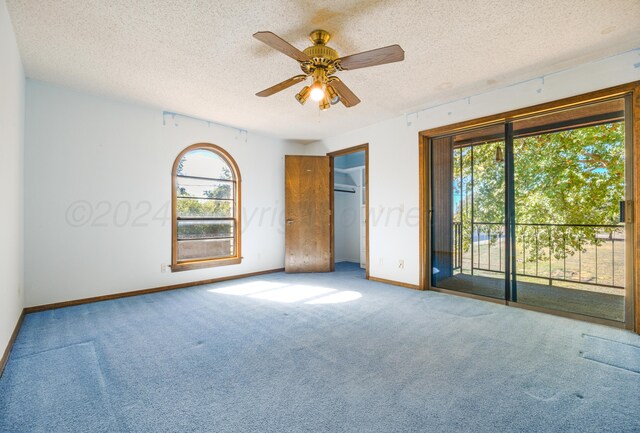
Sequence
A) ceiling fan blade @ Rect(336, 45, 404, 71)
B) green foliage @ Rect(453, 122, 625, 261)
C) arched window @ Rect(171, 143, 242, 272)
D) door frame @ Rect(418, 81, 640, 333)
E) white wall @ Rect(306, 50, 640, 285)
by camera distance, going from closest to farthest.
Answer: ceiling fan blade @ Rect(336, 45, 404, 71), door frame @ Rect(418, 81, 640, 333), white wall @ Rect(306, 50, 640, 285), green foliage @ Rect(453, 122, 625, 261), arched window @ Rect(171, 143, 242, 272)

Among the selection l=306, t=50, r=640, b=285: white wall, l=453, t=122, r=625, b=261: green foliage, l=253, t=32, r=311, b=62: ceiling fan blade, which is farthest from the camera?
l=453, t=122, r=625, b=261: green foliage

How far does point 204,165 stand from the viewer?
4.88 m

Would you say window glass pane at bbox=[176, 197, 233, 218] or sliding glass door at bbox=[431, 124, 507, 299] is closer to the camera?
sliding glass door at bbox=[431, 124, 507, 299]

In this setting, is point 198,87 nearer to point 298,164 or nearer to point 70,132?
point 70,132

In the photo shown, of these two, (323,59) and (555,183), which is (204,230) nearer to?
(323,59)

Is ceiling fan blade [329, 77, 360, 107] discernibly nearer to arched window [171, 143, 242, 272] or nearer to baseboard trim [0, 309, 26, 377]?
arched window [171, 143, 242, 272]

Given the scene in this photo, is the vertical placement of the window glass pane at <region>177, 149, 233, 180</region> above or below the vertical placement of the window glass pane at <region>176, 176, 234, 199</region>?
above

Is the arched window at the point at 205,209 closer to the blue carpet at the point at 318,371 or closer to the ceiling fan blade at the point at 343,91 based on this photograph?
the blue carpet at the point at 318,371

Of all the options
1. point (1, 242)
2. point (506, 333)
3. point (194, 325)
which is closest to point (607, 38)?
point (506, 333)

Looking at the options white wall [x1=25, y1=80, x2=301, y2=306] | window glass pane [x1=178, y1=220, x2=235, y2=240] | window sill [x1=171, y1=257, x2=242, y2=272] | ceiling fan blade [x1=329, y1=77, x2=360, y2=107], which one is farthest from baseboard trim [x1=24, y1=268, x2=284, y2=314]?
ceiling fan blade [x1=329, y1=77, x2=360, y2=107]

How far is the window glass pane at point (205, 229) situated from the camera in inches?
183

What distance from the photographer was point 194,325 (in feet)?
9.45

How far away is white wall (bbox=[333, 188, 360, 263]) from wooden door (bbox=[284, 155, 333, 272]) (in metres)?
1.21

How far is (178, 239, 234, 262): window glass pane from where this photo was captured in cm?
465
